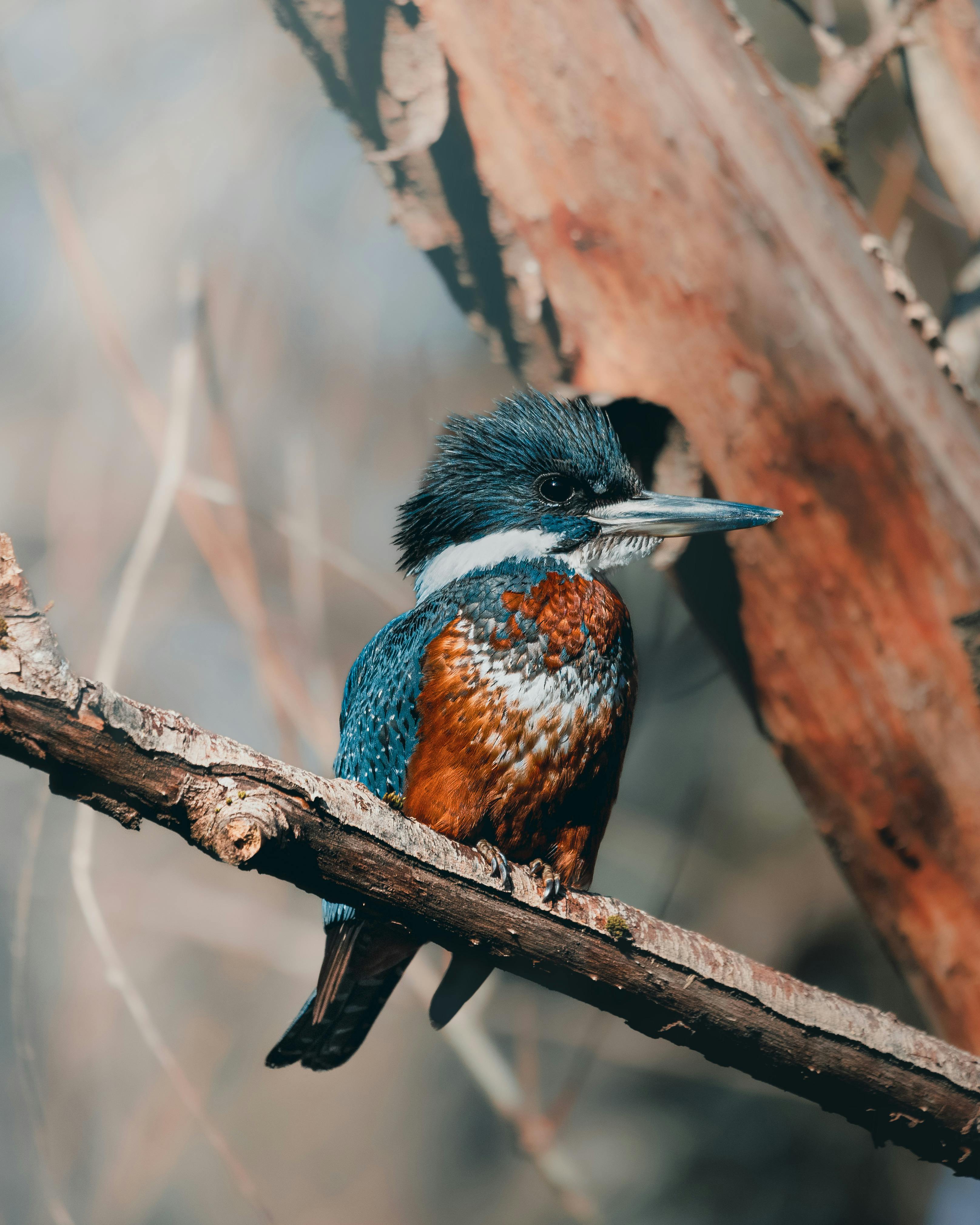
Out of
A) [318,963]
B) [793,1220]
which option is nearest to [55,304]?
[318,963]

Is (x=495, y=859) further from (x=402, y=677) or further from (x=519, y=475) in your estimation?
(x=519, y=475)

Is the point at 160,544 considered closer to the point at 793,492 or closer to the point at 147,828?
the point at 147,828

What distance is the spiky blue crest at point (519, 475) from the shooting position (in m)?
1.14

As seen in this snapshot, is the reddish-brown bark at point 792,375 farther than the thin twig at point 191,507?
No

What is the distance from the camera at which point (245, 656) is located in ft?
4.80

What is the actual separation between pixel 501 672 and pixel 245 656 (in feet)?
2.12

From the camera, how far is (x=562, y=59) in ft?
4.20

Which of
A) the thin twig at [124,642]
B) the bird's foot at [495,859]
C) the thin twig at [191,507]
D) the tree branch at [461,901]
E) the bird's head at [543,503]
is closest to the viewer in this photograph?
the tree branch at [461,901]

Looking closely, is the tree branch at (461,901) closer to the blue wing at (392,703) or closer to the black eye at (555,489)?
the blue wing at (392,703)

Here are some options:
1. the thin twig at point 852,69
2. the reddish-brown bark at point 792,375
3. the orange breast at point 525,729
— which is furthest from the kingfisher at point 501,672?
the thin twig at point 852,69

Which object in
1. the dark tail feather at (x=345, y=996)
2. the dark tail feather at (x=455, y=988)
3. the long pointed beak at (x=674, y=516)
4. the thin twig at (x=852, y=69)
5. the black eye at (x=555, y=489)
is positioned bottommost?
the dark tail feather at (x=455, y=988)

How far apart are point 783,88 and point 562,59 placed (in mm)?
361

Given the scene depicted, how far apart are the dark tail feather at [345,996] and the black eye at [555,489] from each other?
1.91 ft

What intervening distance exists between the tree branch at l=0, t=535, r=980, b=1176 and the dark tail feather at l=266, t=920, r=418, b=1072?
18 cm
